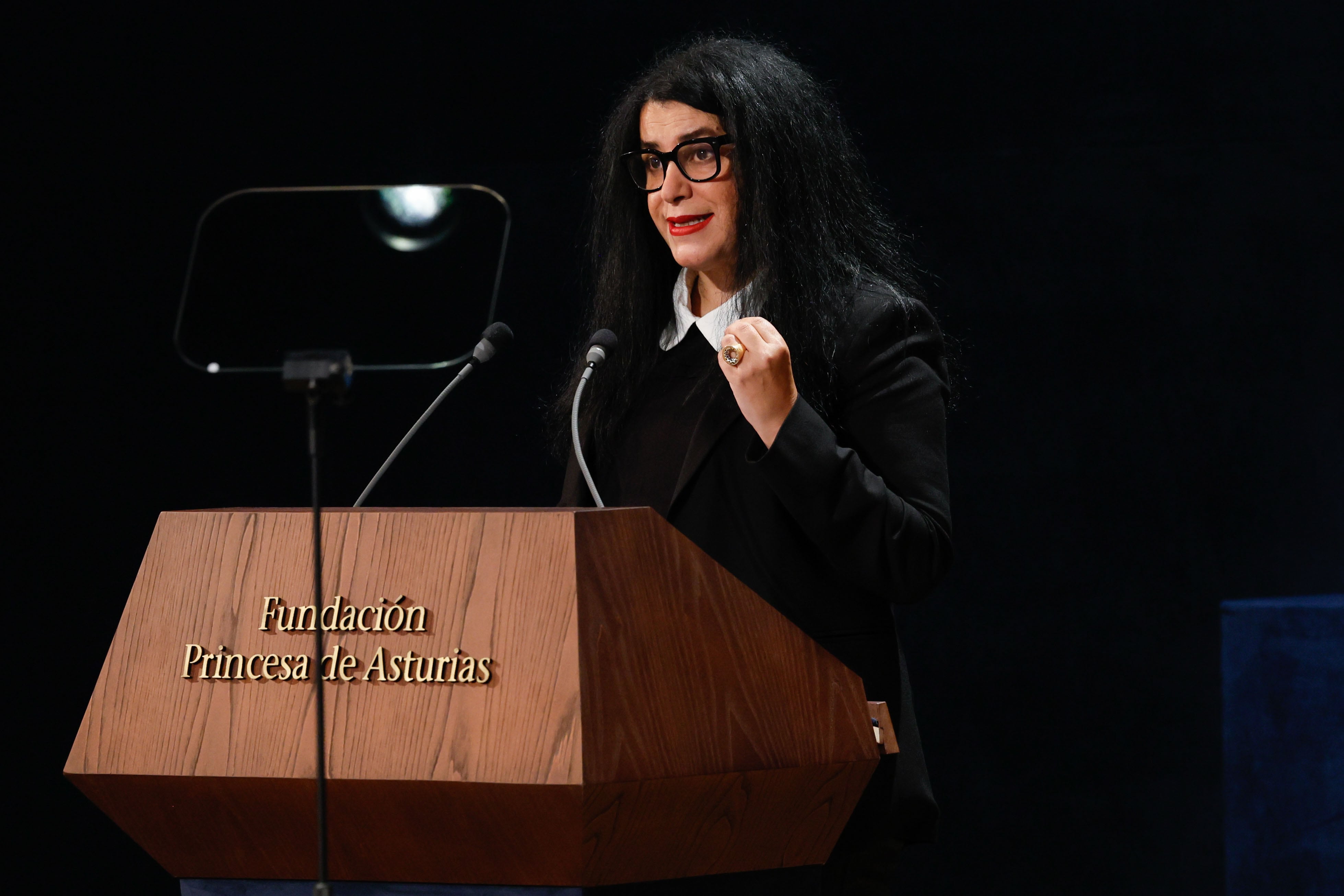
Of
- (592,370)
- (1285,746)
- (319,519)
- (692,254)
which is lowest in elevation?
(1285,746)

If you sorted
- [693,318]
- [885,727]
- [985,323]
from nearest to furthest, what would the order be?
[885,727]
[693,318]
[985,323]

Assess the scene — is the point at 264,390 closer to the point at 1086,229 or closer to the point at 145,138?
the point at 145,138

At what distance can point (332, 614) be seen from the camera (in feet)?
3.71

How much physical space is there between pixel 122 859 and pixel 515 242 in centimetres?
162

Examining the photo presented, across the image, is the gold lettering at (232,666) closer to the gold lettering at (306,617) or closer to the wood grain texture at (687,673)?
the gold lettering at (306,617)

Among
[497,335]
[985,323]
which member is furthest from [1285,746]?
[497,335]

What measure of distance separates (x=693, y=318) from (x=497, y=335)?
1.30 feet

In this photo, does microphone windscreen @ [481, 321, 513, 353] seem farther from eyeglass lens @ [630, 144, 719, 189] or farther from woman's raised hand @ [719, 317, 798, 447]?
eyeglass lens @ [630, 144, 719, 189]

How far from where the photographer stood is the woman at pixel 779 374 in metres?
1.43

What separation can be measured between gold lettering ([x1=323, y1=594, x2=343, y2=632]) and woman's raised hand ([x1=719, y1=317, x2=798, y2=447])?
0.46 meters

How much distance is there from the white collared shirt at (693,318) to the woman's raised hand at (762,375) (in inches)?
9.3

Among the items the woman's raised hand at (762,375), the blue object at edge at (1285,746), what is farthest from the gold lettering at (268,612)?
the blue object at edge at (1285,746)

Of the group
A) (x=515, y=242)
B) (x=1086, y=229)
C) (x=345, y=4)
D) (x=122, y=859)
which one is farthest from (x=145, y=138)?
(x=1086, y=229)

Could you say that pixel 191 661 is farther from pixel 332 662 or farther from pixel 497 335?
pixel 497 335
